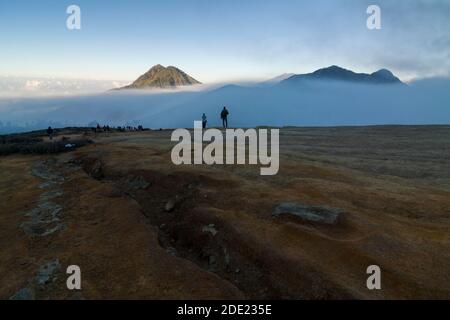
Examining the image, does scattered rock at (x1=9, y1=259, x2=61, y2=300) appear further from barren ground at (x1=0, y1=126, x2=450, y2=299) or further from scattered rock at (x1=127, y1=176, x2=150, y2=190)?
scattered rock at (x1=127, y1=176, x2=150, y2=190)

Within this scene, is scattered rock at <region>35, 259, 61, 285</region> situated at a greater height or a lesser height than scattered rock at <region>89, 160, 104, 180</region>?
lesser

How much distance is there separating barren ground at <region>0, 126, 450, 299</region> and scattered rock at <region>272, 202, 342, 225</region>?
0.28 m

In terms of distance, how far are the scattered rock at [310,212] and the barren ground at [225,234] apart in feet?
0.93

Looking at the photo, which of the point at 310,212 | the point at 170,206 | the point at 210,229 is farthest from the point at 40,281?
the point at 310,212

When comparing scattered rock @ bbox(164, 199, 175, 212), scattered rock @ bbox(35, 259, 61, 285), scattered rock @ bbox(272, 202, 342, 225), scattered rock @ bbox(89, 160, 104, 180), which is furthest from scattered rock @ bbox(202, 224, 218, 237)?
scattered rock @ bbox(89, 160, 104, 180)

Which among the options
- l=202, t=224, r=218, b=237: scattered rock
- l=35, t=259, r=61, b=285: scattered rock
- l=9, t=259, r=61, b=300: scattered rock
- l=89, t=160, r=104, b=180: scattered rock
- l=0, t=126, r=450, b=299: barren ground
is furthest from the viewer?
l=89, t=160, r=104, b=180: scattered rock

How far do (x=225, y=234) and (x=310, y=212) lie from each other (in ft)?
10.1

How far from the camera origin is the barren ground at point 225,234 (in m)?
9.49

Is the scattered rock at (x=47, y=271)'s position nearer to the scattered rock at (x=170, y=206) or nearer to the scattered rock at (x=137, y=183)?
the scattered rock at (x=170, y=206)

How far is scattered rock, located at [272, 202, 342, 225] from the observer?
12.5 metres

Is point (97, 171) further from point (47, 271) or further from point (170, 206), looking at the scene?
point (47, 271)

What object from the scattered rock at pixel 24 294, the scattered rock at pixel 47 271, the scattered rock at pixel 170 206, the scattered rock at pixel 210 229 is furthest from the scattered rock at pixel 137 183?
the scattered rock at pixel 24 294

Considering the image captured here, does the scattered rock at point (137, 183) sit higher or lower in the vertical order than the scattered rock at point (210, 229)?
higher

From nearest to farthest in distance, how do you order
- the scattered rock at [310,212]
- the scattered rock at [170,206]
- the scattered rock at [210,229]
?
the scattered rock at [210,229]
the scattered rock at [310,212]
the scattered rock at [170,206]
